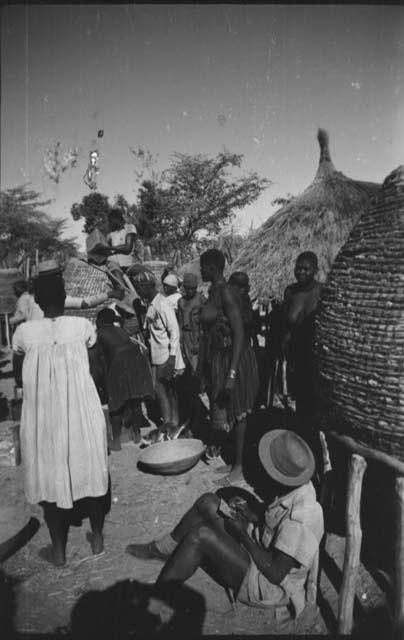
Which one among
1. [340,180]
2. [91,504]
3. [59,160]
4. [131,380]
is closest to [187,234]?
[59,160]

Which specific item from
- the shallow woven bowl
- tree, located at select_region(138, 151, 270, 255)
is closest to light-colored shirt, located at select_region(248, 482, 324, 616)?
the shallow woven bowl

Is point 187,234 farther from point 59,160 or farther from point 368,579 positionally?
point 368,579

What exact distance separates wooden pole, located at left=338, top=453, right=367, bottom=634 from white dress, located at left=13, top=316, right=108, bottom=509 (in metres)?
1.69

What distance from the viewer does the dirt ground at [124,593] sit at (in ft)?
8.25

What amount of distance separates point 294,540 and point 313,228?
20.9 ft

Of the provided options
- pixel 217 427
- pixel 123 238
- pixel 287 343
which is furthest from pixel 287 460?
pixel 123 238

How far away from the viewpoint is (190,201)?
83.5 feet

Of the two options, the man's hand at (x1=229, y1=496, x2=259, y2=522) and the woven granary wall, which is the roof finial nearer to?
the woven granary wall

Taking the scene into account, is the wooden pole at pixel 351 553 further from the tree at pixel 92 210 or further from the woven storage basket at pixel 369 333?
the tree at pixel 92 210

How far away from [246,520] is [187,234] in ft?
78.5

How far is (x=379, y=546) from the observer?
3.06 metres

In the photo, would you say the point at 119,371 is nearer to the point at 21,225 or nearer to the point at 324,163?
the point at 324,163

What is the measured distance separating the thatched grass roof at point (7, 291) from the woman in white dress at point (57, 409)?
10.5 m

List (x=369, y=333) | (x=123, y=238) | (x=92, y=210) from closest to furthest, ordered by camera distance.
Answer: (x=369, y=333) < (x=123, y=238) < (x=92, y=210)
